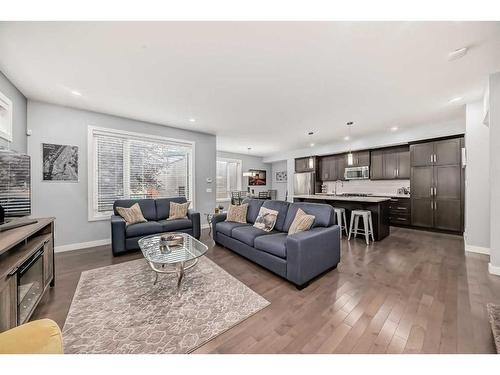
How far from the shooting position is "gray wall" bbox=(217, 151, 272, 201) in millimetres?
8166

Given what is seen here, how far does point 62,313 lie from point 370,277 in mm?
3359

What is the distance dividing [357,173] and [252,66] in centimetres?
517

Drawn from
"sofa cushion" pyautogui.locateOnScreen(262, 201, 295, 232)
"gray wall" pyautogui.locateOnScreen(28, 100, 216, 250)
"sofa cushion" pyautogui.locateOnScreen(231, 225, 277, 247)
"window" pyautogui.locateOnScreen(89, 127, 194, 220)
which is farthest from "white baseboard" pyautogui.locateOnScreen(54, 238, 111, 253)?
"sofa cushion" pyautogui.locateOnScreen(262, 201, 295, 232)

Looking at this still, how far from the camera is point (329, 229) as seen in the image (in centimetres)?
257

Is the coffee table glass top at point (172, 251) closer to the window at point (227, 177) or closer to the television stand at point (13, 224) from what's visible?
the television stand at point (13, 224)

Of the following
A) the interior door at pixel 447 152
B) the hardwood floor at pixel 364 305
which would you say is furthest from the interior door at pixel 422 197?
the hardwood floor at pixel 364 305

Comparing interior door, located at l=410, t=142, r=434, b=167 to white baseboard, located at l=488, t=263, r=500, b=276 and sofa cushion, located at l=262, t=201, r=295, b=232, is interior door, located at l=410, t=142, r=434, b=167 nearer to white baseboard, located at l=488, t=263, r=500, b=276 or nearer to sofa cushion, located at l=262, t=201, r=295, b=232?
→ white baseboard, located at l=488, t=263, r=500, b=276

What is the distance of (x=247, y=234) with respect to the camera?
2.91 meters

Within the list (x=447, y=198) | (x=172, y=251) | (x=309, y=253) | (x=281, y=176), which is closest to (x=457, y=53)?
(x=309, y=253)

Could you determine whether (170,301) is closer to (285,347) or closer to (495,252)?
→ (285,347)

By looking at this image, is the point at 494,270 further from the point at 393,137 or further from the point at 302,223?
the point at 393,137

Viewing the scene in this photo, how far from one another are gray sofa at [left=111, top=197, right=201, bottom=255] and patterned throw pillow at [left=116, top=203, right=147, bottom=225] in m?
0.09

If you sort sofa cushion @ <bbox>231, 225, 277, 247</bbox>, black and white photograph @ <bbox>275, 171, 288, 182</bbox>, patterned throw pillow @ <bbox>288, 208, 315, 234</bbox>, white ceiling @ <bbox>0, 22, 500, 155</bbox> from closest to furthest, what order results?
white ceiling @ <bbox>0, 22, 500, 155</bbox> → patterned throw pillow @ <bbox>288, 208, 315, 234</bbox> → sofa cushion @ <bbox>231, 225, 277, 247</bbox> → black and white photograph @ <bbox>275, 171, 288, 182</bbox>
